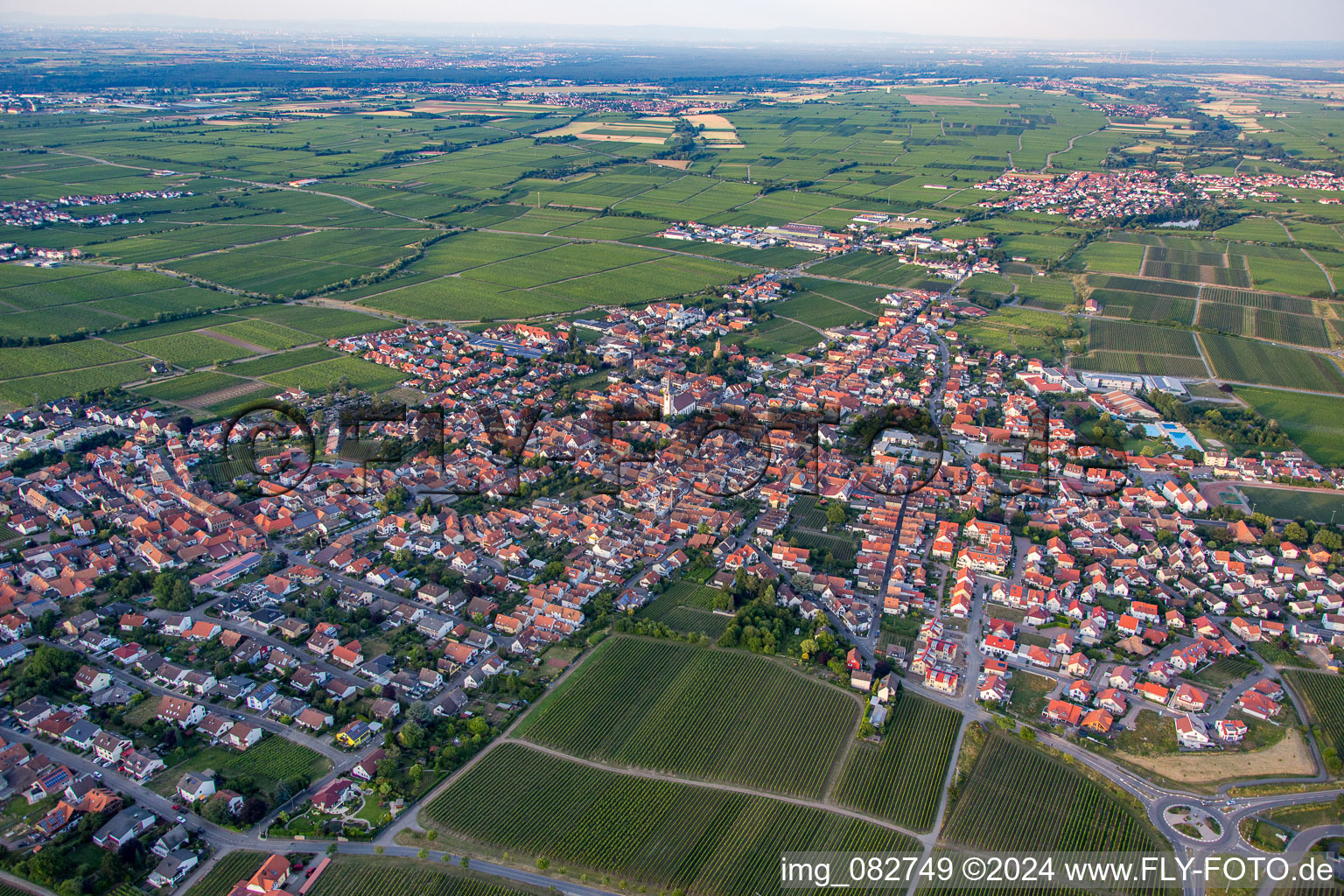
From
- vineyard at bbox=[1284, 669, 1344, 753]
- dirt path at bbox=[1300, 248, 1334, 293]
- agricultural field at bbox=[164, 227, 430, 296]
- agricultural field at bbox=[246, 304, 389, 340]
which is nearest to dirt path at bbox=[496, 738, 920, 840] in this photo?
vineyard at bbox=[1284, 669, 1344, 753]

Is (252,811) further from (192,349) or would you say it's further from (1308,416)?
(1308,416)

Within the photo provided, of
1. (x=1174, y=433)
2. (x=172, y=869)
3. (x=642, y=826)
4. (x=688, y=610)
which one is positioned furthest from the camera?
(x=1174, y=433)

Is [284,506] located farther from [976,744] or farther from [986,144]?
[986,144]

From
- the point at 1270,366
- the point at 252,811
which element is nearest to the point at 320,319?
the point at 252,811

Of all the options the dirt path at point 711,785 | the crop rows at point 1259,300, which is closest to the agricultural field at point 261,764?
the dirt path at point 711,785

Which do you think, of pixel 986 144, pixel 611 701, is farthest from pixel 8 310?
pixel 986 144

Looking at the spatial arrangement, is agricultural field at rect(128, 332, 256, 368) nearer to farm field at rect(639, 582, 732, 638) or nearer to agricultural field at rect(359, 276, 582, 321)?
agricultural field at rect(359, 276, 582, 321)

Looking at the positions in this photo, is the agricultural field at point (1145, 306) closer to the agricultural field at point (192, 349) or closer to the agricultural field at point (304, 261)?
the agricultural field at point (304, 261)
